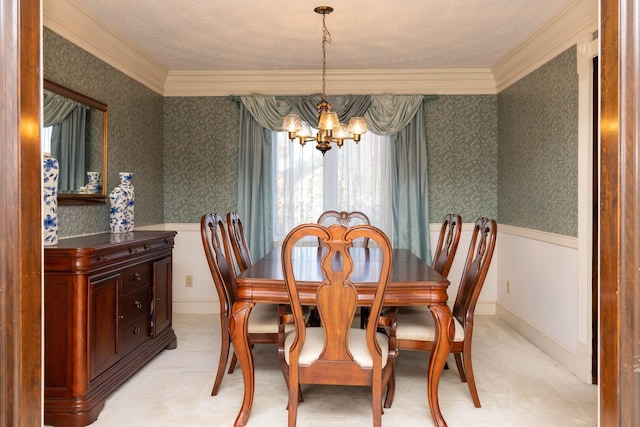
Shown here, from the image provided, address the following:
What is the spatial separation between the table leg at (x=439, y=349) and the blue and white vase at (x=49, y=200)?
2.14 meters

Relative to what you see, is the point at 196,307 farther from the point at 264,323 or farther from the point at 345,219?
the point at 264,323

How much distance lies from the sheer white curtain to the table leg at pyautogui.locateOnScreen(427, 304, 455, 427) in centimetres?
259

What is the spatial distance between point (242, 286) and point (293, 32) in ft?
7.49

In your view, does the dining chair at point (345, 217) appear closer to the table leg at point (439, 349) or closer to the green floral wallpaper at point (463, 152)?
the green floral wallpaper at point (463, 152)

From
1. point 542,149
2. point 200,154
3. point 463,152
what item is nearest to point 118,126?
point 200,154

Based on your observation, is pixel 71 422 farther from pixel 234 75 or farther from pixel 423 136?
pixel 423 136

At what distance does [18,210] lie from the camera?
128 cm

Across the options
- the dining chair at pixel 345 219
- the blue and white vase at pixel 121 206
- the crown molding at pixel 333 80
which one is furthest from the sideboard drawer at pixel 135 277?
the crown molding at pixel 333 80

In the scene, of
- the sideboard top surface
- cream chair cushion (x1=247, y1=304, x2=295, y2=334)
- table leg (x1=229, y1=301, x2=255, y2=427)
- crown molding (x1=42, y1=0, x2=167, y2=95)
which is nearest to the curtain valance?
crown molding (x1=42, y1=0, x2=167, y2=95)

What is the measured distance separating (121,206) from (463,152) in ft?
11.1

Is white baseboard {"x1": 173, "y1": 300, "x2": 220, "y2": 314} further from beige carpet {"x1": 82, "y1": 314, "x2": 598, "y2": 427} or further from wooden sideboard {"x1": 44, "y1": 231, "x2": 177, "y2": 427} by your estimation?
wooden sideboard {"x1": 44, "y1": 231, "x2": 177, "y2": 427}

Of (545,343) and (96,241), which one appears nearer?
(96,241)

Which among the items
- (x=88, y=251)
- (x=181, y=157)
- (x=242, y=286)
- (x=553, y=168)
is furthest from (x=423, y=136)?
(x=88, y=251)

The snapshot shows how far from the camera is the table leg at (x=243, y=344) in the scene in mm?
2449
